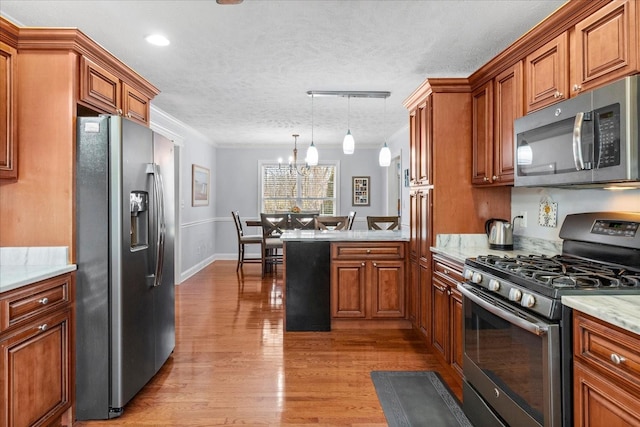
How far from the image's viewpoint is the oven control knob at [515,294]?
1692 millimetres

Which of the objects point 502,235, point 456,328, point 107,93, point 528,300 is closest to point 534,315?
point 528,300

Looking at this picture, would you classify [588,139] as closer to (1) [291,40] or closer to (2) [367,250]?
(1) [291,40]

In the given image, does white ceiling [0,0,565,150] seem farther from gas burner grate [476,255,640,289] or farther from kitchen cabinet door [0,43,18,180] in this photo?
gas burner grate [476,255,640,289]

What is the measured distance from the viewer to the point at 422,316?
332 centimetres

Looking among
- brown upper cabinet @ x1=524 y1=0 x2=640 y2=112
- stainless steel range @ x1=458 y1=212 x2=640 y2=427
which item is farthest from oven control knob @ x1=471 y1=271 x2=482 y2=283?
brown upper cabinet @ x1=524 y1=0 x2=640 y2=112

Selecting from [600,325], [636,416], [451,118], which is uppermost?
[451,118]

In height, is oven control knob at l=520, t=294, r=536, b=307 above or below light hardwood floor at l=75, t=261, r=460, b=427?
above

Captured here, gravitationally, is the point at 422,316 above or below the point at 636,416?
below

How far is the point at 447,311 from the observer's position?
274 centimetres

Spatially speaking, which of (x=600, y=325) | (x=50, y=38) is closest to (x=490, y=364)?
(x=600, y=325)

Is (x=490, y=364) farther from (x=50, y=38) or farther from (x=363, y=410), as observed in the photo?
(x=50, y=38)

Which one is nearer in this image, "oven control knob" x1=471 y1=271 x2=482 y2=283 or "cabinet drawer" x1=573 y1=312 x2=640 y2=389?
"cabinet drawer" x1=573 y1=312 x2=640 y2=389

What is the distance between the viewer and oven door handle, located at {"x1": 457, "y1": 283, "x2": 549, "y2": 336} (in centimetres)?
152

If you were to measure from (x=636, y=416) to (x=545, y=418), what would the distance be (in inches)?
16.0
